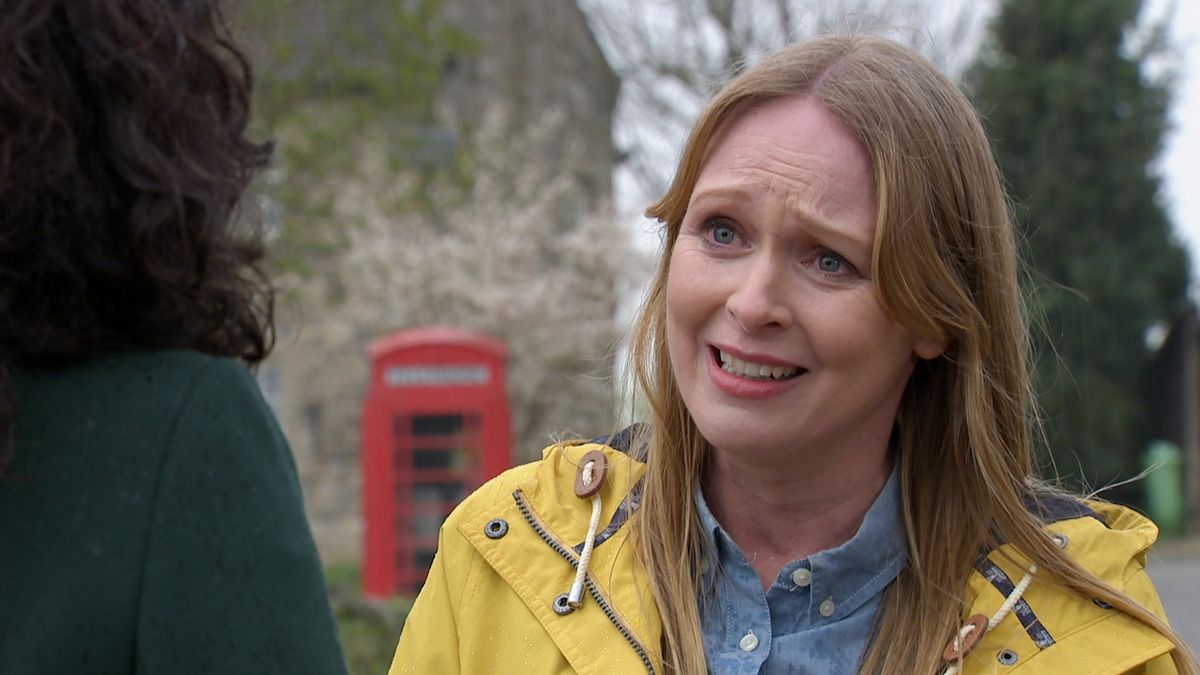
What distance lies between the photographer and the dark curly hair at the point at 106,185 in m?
1.42

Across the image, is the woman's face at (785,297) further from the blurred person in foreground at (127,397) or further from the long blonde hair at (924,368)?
the blurred person in foreground at (127,397)

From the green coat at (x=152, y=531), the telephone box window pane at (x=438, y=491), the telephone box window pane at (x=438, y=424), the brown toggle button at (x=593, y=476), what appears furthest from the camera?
the telephone box window pane at (x=438, y=491)

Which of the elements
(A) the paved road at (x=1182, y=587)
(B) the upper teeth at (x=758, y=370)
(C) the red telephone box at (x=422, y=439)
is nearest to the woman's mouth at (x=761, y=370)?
(B) the upper teeth at (x=758, y=370)

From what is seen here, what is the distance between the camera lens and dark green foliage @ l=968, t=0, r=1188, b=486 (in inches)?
732

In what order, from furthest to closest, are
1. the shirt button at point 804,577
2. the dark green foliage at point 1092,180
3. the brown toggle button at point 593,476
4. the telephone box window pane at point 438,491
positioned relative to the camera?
the dark green foliage at point 1092,180, the telephone box window pane at point 438,491, the brown toggle button at point 593,476, the shirt button at point 804,577

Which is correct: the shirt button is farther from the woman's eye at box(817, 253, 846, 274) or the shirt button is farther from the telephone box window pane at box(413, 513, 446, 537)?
the telephone box window pane at box(413, 513, 446, 537)

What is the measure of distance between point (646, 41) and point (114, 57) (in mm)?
16177

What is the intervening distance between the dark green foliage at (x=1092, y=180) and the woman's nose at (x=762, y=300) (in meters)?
17.5

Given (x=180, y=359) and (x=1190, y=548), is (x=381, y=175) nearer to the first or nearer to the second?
(x=1190, y=548)

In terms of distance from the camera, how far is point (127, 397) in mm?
1450

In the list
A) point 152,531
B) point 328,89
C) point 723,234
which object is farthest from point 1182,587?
point 152,531

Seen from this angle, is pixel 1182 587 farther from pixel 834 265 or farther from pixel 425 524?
pixel 834 265

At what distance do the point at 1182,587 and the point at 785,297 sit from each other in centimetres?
1131

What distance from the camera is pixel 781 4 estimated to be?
1705cm
